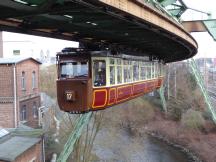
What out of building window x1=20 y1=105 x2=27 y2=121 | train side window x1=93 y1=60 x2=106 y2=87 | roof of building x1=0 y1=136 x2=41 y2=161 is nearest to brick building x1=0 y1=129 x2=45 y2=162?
roof of building x1=0 y1=136 x2=41 y2=161

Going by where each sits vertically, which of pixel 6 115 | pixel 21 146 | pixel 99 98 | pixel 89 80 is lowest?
pixel 21 146

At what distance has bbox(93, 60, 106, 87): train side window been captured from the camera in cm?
1028

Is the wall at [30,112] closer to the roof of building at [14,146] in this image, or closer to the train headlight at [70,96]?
the roof of building at [14,146]

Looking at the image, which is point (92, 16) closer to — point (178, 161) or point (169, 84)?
point (178, 161)

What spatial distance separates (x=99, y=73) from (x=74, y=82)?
85cm

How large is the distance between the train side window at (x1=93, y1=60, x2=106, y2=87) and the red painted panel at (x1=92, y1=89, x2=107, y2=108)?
0.21m

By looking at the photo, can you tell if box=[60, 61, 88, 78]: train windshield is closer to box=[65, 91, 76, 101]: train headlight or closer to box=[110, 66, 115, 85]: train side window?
box=[65, 91, 76, 101]: train headlight

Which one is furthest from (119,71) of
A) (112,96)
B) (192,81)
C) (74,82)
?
(192,81)

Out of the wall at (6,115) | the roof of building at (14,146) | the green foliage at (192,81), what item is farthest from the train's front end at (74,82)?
the green foliage at (192,81)

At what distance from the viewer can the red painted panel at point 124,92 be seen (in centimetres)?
1167

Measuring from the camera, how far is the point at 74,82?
32.9 feet

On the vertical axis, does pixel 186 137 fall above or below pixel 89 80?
below

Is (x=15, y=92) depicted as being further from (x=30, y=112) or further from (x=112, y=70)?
(x=112, y=70)

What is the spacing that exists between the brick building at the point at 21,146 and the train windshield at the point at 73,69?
5.73 metres
